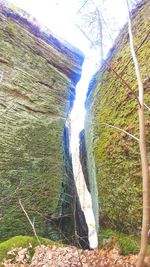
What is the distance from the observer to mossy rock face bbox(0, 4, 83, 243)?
670 centimetres

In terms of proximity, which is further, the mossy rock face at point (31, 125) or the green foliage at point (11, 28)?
the green foliage at point (11, 28)

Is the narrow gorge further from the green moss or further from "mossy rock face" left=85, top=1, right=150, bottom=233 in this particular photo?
the green moss

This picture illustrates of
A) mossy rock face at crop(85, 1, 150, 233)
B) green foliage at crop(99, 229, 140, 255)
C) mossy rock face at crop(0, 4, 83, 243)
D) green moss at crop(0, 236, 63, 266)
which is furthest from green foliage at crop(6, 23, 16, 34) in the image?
green foliage at crop(99, 229, 140, 255)

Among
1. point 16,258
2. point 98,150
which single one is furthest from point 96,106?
point 16,258

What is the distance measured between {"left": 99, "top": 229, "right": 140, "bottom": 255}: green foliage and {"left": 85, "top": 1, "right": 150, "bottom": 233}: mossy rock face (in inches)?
4.3

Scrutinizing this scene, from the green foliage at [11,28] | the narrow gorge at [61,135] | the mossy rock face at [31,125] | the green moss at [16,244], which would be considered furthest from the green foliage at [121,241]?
the green foliage at [11,28]

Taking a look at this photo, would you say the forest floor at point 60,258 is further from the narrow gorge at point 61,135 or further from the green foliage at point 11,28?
the green foliage at point 11,28

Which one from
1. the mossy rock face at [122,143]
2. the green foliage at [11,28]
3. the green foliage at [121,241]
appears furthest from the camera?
the green foliage at [11,28]

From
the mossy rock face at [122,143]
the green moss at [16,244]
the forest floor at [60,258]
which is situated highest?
the mossy rock face at [122,143]

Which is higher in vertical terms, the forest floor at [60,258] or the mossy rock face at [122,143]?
the mossy rock face at [122,143]

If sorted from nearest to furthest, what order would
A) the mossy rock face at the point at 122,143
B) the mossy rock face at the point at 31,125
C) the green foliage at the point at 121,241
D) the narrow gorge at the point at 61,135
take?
1. the green foliage at the point at 121,241
2. the mossy rock face at the point at 122,143
3. the narrow gorge at the point at 61,135
4. the mossy rock face at the point at 31,125

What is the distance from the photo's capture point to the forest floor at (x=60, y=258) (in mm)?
3849

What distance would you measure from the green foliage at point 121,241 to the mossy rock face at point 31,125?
1.82 metres

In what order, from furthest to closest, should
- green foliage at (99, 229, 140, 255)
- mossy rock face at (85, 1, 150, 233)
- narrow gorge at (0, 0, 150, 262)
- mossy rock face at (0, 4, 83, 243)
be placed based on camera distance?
1. mossy rock face at (0, 4, 83, 243)
2. narrow gorge at (0, 0, 150, 262)
3. mossy rock face at (85, 1, 150, 233)
4. green foliage at (99, 229, 140, 255)
